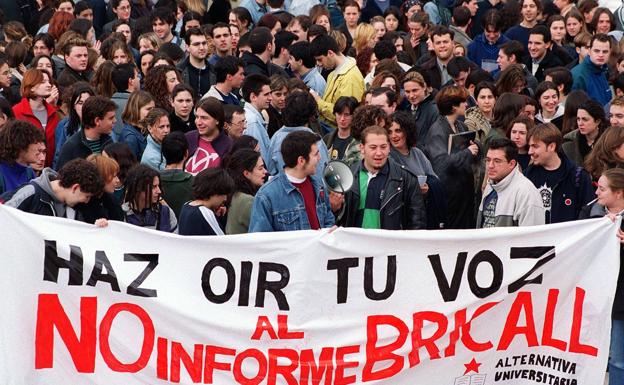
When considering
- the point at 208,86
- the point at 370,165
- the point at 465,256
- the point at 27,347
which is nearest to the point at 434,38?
the point at 208,86

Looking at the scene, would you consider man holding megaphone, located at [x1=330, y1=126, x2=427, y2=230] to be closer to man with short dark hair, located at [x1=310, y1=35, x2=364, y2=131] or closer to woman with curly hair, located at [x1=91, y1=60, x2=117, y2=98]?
man with short dark hair, located at [x1=310, y1=35, x2=364, y2=131]

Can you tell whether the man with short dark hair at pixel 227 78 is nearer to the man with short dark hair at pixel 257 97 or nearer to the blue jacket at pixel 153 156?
the man with short dark hair at pixel 257 97

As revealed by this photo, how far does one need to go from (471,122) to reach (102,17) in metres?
8.21

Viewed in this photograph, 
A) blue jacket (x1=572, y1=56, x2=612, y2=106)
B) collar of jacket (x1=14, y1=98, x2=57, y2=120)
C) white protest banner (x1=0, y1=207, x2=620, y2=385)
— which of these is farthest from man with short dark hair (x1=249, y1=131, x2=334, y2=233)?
blue jacket (x1=572, y1=56, x2=612, y2=106)

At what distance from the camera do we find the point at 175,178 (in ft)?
37.4

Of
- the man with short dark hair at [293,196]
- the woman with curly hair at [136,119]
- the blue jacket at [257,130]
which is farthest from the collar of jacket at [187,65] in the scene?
the man with short dark hair at [293,196]

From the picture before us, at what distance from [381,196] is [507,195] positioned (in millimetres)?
938

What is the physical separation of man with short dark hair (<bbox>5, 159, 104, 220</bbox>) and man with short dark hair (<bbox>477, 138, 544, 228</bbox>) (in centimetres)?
291

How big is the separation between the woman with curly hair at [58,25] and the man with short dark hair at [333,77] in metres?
3.80

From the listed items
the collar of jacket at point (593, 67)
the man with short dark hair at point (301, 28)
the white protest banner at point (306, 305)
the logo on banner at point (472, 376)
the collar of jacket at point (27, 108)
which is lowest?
the logo on banner at point (472, 376)

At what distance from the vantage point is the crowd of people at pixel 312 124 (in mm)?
10141

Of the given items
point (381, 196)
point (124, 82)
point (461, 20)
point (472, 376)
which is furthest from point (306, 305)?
point (461, 20)

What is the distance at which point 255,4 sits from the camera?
19.8 meters

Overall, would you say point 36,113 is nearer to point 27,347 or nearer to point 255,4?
point 27,347
